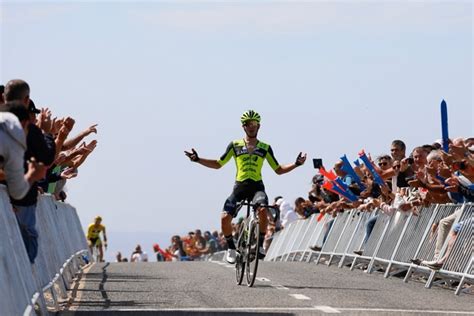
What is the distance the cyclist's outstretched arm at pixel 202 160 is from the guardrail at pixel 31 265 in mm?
1972

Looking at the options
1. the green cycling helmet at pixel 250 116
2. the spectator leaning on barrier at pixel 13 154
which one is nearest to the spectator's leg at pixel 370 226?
the green cycling helmet at pixel 250 116

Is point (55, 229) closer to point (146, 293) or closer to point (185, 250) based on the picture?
point (146, 293)

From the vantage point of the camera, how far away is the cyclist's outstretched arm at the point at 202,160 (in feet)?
65.6

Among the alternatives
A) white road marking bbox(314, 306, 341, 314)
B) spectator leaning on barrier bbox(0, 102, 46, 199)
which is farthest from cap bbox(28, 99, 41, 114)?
white road marking bbox(314, 306, 341, 314)

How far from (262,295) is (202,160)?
3693 millimetres

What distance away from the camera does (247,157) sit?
19969 mm

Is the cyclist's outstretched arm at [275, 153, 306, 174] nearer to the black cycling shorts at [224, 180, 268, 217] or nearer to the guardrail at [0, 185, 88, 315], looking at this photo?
the black cycling shorts at [224, 180, 268, 217]

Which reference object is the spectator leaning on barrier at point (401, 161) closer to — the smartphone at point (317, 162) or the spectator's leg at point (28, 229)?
the smartphone at point (317, 162)

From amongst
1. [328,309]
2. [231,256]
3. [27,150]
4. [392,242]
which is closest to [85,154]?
[231,256]

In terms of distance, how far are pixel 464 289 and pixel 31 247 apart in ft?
24.7

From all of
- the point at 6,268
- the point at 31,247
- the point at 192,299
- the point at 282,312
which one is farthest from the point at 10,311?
the point at 192,299

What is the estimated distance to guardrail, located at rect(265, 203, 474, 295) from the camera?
18656 mm

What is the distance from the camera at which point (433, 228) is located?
802 inches

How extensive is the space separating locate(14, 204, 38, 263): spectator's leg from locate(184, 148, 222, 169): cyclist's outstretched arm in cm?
675
